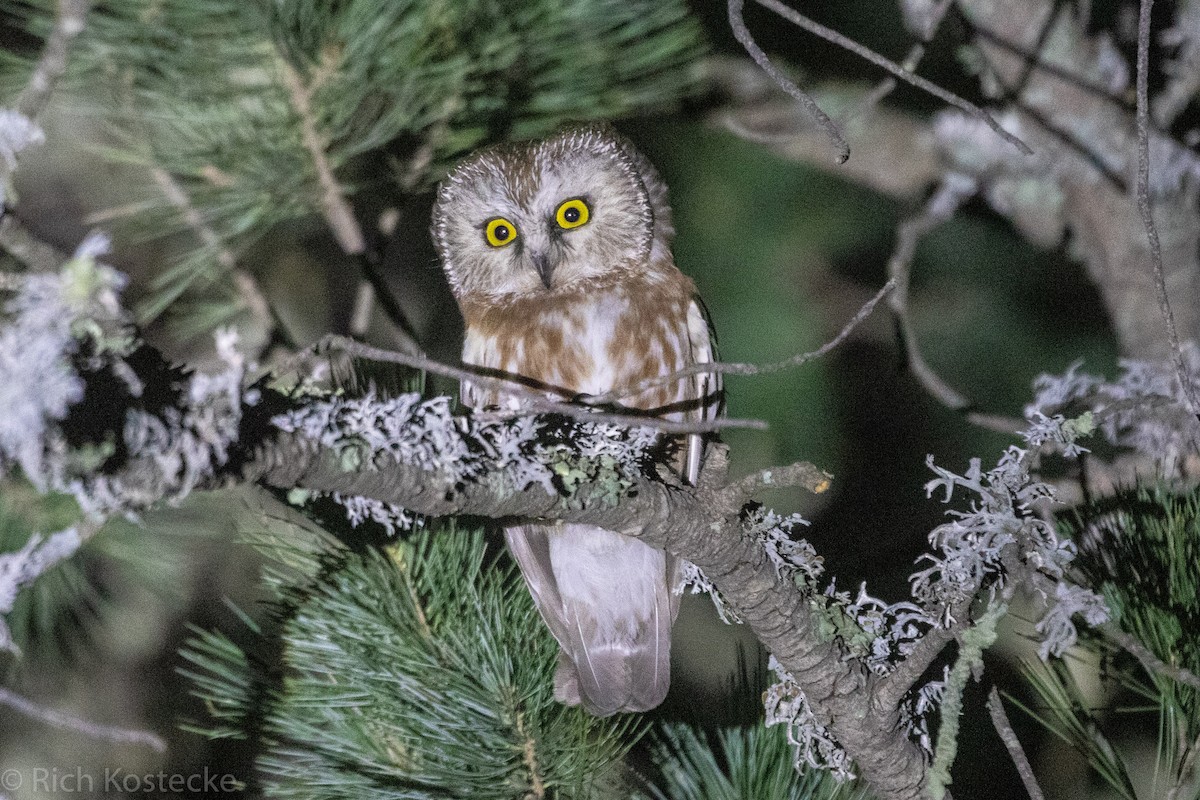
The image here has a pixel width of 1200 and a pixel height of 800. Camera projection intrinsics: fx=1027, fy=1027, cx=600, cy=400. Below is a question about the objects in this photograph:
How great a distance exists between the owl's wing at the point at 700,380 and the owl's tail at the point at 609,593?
21 cm

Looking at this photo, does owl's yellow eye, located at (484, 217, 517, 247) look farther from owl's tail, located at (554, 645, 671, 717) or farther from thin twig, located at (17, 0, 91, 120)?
thin twig, located at (17, 0, 91, 120)

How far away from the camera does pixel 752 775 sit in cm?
149

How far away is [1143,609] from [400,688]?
0.98 m

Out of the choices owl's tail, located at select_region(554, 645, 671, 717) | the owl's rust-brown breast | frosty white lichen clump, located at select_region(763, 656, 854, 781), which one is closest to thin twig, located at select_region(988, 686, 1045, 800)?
frosty white lichen clump, located at select_region(763, 656, 854, 781)

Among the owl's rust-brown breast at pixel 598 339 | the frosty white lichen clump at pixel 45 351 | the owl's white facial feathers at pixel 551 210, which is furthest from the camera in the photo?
the owl's white facial feathers at pixel 551 210

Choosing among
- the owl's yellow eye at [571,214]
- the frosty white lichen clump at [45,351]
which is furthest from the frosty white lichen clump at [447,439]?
the owl's yellow eye at [571,214]

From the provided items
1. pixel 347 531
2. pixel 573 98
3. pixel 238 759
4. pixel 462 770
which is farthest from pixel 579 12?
pixel 238 759

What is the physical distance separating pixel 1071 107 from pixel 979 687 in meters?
1.61

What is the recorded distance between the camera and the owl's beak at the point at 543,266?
193 cm

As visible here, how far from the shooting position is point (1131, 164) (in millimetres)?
2295

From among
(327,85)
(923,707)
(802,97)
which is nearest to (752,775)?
(923,707)

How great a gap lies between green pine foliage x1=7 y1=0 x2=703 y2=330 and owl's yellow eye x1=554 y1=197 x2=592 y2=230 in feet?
0.80

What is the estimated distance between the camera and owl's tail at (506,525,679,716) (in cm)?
193

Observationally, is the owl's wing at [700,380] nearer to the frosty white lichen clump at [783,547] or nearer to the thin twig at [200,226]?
the frosty white lichen clump at [783,547]
